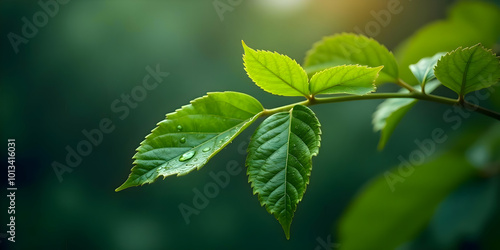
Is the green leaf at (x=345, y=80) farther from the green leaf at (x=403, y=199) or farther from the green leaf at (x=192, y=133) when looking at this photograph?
the green leaf at (x=403, y=199)

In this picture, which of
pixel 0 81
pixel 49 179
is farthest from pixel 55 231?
pixel 0 81

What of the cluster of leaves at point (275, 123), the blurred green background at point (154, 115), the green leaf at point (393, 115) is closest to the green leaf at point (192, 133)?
the cluster of leaves at point (275, 123)

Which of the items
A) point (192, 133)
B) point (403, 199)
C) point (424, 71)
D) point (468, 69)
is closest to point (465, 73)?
point (468, 69)

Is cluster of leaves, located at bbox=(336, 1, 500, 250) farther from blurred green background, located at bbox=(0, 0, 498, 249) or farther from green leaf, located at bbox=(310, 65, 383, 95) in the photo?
blurred green background, located at bbox=(0, 0, 498, 249)

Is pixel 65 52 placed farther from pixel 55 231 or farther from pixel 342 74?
pixel 342 74

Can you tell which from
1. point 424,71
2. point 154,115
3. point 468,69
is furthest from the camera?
point 154,115

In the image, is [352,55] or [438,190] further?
[438,190]

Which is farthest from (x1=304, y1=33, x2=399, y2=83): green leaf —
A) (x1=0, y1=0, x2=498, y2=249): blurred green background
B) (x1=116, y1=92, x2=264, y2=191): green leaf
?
(x1=0, y1=0, x2=498, y2=249): blurred green background

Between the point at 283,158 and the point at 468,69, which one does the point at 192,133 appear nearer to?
the point at 283,158
